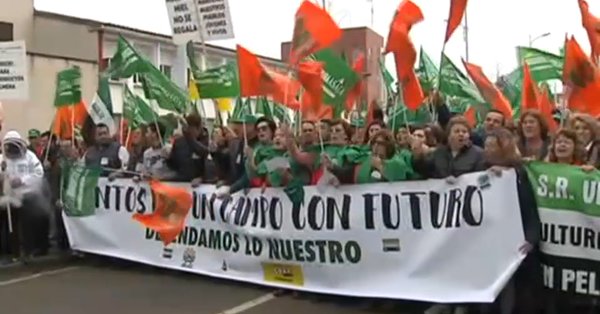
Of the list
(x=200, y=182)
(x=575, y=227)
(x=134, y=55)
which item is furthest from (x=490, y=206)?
(x=134, y=55)

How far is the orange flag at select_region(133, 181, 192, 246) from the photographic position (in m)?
9.66

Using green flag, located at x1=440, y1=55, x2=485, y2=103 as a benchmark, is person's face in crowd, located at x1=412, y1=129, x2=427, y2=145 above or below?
below

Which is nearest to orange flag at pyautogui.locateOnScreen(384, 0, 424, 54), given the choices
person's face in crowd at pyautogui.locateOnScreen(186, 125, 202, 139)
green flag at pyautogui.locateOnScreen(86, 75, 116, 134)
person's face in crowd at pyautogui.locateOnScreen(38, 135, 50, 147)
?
person's face in crowd at pyautogui.locateOnScreen(186, 125, 202, 139)

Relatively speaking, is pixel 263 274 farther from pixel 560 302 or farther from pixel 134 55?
pixel 134 55

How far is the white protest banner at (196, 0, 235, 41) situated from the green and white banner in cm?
478

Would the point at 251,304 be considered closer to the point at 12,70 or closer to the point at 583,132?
the point at 583,132

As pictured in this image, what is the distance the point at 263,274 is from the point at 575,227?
3296 mm

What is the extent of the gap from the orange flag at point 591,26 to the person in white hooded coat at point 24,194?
6750 mm

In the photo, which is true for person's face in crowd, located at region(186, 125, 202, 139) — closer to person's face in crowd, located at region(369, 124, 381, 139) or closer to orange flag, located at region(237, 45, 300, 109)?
orange flag, located at region(237, 45, 300, 109)

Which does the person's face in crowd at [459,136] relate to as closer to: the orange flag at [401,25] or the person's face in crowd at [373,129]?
the person's face in crowd at [373,129]

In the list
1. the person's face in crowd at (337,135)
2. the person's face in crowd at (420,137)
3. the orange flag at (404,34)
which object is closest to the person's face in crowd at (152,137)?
the person's face in crowd at (337,135)

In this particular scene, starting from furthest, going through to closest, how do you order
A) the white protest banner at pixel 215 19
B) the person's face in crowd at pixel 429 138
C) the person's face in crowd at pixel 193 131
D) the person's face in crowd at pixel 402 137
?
the white protest banner at pixel 215 19 < the person's face in crowd at pixel 193 131 < the person's face in crowd at pixel 402 137 < the person's face in crowd at pixel 429 138

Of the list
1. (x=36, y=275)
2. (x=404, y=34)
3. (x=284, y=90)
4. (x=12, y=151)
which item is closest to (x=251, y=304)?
(x=284, y=90)

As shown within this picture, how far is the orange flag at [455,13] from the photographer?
8.62 m
